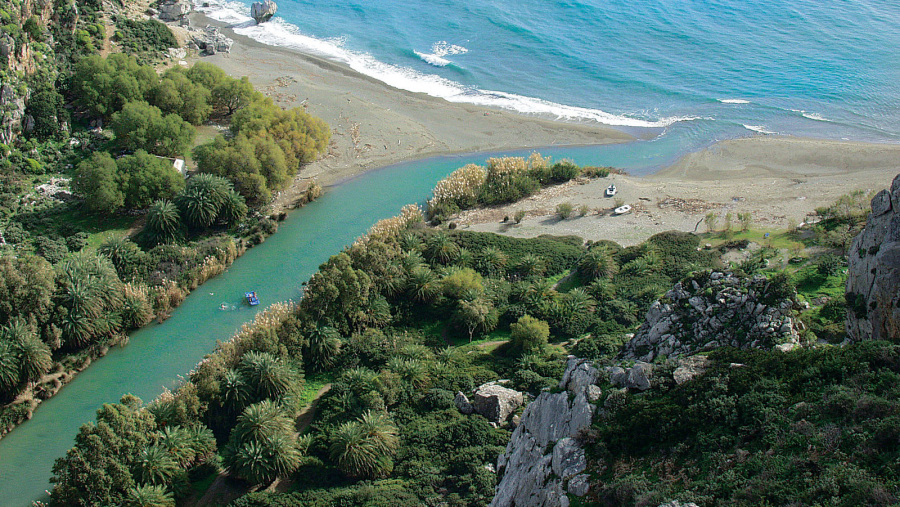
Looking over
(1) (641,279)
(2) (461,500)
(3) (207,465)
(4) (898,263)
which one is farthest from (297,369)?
(4) (898,263)

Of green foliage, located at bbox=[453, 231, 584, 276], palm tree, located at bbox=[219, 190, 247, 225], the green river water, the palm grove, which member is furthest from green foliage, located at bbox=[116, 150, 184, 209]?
green foliage, located at bbox=[453, 231, 584, 276]

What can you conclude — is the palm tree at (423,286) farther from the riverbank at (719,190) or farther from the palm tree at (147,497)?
the palm tree at (147,497)

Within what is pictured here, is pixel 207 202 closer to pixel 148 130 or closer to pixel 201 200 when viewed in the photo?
pixel 201 200

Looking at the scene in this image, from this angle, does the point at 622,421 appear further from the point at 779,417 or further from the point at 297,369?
the point at 297,369

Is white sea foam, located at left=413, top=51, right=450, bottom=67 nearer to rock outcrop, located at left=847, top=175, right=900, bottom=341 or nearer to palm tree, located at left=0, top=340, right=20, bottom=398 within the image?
palm tree, located at left=0, top=340, right=20, bottom=398

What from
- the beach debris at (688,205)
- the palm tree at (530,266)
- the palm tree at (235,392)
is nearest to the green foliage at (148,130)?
the palm tree at (235,392)

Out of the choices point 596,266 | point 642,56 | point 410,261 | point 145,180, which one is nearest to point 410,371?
point 410,261
